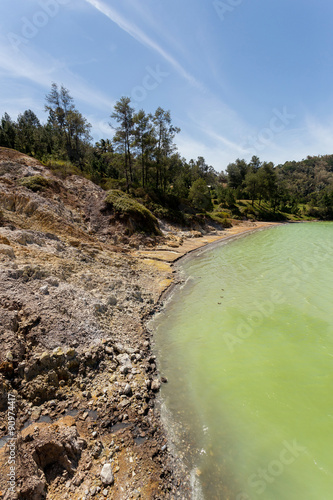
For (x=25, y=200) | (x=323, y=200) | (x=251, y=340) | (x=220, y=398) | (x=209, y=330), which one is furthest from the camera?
(x=323, y=200)

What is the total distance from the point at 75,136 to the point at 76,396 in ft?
146

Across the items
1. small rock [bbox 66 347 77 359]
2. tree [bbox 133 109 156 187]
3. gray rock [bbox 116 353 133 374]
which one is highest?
tree [bbox 133 109 156 187]

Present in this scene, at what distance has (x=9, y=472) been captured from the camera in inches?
171

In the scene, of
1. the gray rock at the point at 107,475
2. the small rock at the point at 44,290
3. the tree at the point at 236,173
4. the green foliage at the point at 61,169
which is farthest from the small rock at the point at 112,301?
the tree at the point at 236,173

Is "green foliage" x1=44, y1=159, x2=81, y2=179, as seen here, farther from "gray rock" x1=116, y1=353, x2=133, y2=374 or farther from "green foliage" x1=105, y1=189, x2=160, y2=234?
"gray rock" x1=116, y1=353, x2=133, y2=374

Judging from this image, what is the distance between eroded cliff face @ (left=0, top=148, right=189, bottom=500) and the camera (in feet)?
15.7

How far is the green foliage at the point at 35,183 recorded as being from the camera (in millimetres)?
22128

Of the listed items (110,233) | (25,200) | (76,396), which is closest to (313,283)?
(76,396)

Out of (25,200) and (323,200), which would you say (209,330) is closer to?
(25,200)

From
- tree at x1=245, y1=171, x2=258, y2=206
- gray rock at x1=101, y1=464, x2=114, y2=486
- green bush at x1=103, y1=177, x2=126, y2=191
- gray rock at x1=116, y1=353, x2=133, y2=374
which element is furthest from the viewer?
tree at x1=245, y1=171, x2=258, y2=206

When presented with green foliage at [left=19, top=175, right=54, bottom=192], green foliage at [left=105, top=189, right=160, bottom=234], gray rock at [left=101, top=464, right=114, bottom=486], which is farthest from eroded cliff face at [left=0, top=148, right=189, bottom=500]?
green foliage at [left=105, top=189, right=160, bottom=234]

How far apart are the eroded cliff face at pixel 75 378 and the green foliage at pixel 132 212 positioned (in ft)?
42.3

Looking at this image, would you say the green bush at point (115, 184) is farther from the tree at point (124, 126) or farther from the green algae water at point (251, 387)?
the green algae water at point (251, 387)

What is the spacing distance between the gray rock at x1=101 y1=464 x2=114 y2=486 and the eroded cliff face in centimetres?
2
